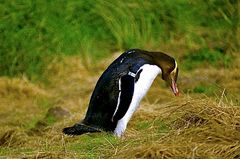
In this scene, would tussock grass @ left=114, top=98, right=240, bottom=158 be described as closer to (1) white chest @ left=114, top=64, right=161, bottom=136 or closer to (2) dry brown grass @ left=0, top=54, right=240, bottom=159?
(2) dry brown grass @ left=0, top=54, right=240, bottom=159

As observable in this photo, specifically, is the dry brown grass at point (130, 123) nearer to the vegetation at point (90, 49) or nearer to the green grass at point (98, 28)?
the vegetation at point (90, 49)

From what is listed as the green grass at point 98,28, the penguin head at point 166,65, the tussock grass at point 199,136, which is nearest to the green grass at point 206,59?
the green grass at point 98,28

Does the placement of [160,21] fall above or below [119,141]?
below

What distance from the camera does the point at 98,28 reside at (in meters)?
13.4

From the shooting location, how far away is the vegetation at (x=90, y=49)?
11.2 metres

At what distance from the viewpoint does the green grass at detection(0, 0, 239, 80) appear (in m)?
12.6

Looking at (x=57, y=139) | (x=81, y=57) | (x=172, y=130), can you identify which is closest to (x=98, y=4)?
(x=81, y=57)

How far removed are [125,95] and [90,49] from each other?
493 cm

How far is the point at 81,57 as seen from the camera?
12.9 m

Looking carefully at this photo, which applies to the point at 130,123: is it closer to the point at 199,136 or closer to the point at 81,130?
the point at 81,130

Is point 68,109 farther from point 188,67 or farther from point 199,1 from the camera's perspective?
point 199,1

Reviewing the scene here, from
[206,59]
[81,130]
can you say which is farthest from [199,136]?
[206,59]

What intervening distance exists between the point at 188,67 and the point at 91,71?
1236mm

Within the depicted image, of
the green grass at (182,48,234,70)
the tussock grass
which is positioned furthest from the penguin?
the green grass at (182,48,234,70)
